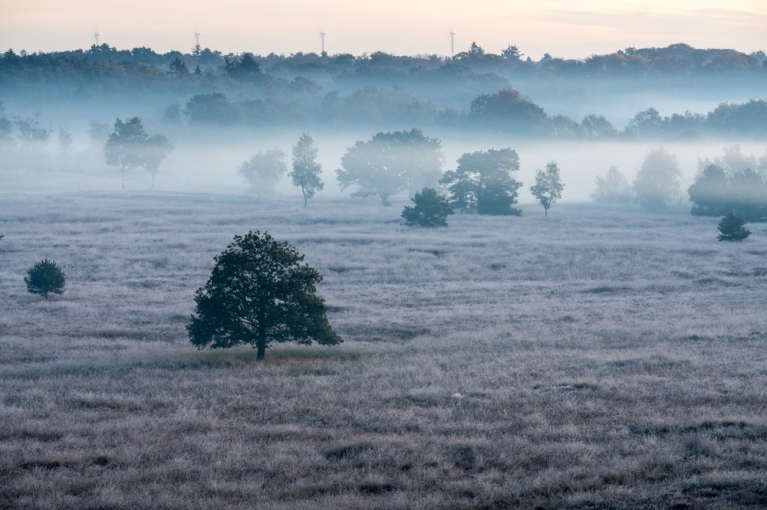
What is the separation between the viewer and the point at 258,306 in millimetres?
19312

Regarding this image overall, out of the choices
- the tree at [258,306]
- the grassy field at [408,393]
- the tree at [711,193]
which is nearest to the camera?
the grassy field at [408,393]

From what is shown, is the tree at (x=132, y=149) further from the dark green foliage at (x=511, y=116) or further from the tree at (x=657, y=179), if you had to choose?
the tree at (x=657, y=179)

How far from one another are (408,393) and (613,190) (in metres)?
87.4

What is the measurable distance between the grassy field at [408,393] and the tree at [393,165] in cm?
5073

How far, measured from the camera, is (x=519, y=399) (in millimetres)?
13617

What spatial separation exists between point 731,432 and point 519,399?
380cm

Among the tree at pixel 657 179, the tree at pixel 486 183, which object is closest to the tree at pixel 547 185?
the tree at pixel 486 183

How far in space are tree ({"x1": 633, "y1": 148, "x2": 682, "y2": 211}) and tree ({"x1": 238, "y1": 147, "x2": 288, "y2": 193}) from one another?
4548cm

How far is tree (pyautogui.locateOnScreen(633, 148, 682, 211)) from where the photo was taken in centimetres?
8688

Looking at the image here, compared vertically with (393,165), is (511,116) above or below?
above

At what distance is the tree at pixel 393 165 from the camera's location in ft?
291

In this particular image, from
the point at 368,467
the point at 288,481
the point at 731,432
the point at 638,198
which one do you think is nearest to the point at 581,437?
the point at 731,432

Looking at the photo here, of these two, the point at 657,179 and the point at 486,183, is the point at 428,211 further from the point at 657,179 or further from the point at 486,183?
the point at 657,179

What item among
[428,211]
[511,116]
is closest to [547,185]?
[428,211]
